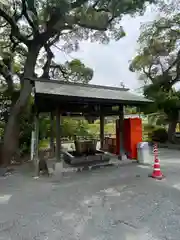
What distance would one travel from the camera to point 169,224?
128 inches

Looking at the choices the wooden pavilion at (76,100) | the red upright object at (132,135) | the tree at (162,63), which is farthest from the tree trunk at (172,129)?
the red upright object at (132,135)

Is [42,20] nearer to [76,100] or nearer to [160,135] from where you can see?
[76,100]

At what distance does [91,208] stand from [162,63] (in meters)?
13.5

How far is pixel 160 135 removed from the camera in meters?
15.9

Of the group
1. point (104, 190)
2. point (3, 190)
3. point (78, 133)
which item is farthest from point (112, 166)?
point (78, 133)

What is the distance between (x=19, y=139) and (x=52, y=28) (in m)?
5.32

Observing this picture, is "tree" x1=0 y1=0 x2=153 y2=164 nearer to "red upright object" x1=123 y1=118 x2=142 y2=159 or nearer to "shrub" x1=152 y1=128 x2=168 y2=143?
"red upright object" x1=123 y1=118 x2=142 y2=159

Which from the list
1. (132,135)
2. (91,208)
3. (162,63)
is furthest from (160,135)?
(91,208)

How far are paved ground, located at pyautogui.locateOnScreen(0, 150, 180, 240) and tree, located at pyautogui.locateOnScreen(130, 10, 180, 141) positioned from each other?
319 inches

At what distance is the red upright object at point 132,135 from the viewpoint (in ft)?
26.8

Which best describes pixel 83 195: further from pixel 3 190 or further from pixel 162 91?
pixel 162 91

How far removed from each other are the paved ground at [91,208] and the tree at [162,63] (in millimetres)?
8113

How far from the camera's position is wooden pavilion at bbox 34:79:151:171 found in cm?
639

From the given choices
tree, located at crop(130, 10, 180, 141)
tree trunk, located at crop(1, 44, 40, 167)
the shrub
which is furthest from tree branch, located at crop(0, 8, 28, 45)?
the shrub
